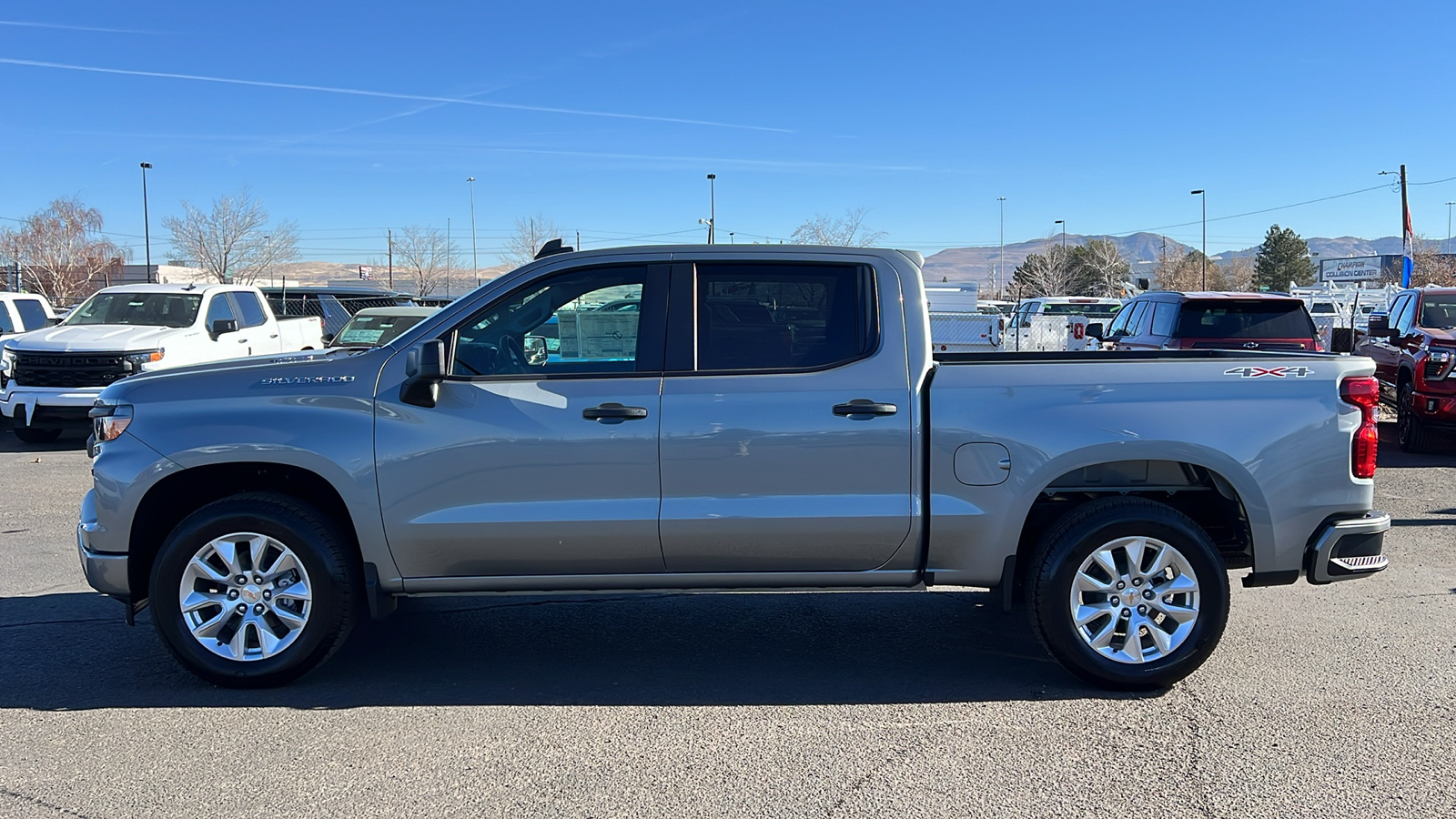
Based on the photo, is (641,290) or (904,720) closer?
(904,720)

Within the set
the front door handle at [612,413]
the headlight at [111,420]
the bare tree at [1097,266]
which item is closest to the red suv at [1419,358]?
the front door handle at [612,413]

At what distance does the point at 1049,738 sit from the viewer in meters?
4.34

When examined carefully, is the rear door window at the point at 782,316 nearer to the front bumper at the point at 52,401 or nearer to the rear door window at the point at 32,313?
the front bumper at the point at 52,401

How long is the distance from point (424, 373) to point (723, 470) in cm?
132

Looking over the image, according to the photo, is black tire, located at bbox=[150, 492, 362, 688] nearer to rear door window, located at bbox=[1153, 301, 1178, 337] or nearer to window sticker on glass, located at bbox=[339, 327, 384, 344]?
rear door window, located at bbox=[1153, 301, 1178, 337]

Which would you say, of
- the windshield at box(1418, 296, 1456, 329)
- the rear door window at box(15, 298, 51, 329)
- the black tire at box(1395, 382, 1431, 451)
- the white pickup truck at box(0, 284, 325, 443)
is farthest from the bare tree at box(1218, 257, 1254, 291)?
the rear door window at box(15, 298, 51, 329)

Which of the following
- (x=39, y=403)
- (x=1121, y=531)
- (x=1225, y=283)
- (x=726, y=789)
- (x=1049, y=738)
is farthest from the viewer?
(x=1225, y=283)

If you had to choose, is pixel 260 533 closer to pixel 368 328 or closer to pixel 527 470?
pixel 527 470

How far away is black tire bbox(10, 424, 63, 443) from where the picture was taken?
13.2 metres

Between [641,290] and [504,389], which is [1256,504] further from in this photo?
[504,389]

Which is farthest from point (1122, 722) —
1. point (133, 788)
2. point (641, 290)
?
point (133, 788)

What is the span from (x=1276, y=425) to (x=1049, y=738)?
5.57 ft

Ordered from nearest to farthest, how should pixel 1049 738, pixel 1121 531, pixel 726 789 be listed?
pixel 726 789 < pixel 1049 738 < pixel 1121 531

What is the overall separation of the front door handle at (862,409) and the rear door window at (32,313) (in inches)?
618
